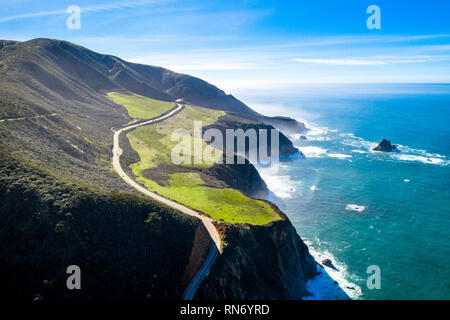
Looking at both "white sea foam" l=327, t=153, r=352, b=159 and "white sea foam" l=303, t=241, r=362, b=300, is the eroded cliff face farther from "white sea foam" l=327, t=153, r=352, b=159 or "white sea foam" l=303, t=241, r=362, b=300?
"white sea foam" l=327, t=153, r=352, b=159

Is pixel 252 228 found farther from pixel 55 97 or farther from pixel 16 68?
pixel 16 68

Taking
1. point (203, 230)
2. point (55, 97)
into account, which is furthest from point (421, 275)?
point (55, 97)

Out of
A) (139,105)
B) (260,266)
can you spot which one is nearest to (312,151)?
(139,105)

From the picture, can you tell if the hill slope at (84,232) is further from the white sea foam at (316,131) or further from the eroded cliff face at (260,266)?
the white sea foam at (316,131)

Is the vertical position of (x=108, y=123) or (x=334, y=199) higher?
(x=108, y=123)
